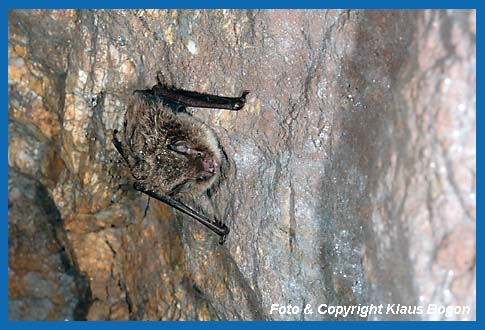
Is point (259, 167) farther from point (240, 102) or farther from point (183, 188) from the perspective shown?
point (183, 188)

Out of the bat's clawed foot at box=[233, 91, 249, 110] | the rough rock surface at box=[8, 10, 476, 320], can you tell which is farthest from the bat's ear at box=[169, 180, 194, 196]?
the bat's clawed foot at box=[233, 91, 249, 110]

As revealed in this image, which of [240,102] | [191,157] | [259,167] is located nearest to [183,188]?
[191,157]

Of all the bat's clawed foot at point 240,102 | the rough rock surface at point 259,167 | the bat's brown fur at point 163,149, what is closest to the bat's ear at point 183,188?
the bat's brown fur at point 163,149

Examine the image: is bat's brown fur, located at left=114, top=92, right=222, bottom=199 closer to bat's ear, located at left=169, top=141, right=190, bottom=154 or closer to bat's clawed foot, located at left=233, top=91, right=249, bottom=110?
bat's ear, located at left=169, top=141, right=190, bottom=154

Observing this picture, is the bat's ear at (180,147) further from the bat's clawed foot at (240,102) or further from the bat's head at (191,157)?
the bat's clawed foot at (240,102)

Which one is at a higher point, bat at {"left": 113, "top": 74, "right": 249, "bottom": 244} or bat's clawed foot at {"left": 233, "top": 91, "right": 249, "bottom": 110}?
bat's clawed foot at {"left": 233, "top": 91, "right": 249, "bottom": 110}

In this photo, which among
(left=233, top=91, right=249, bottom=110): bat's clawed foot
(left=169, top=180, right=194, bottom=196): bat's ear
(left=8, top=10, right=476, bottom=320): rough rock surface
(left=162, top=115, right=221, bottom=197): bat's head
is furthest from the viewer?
(left=169, top=180, right=194, bottom=196): bat's ear
